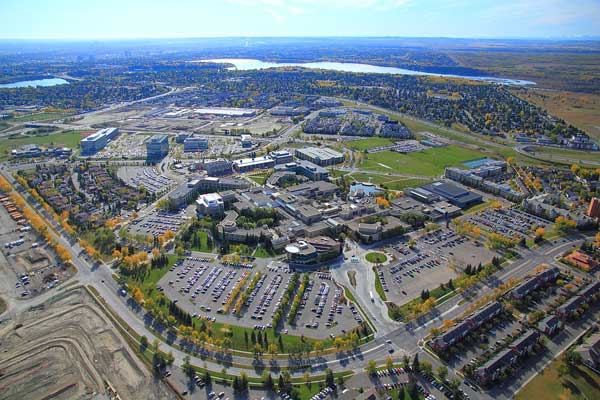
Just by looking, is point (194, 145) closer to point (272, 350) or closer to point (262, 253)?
point (262, 253)

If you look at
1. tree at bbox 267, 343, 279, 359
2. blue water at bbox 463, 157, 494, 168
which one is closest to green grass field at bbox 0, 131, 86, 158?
tree at bbox 267, 343, 279, 359

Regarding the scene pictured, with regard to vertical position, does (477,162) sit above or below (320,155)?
below

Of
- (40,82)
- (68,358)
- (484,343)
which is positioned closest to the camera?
(68,358)

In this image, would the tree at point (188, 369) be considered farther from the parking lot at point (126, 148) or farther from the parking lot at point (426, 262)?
the parking lot at point (126, 148)

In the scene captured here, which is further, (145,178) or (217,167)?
(217,167)

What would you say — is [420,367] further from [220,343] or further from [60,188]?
[60,188]

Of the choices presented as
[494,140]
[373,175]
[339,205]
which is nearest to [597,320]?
[339,205]

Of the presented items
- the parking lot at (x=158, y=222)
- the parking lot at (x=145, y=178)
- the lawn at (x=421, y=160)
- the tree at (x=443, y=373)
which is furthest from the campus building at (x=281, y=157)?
the tree at (x=443, y=373)

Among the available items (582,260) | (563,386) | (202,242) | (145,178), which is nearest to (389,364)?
(563,386)
